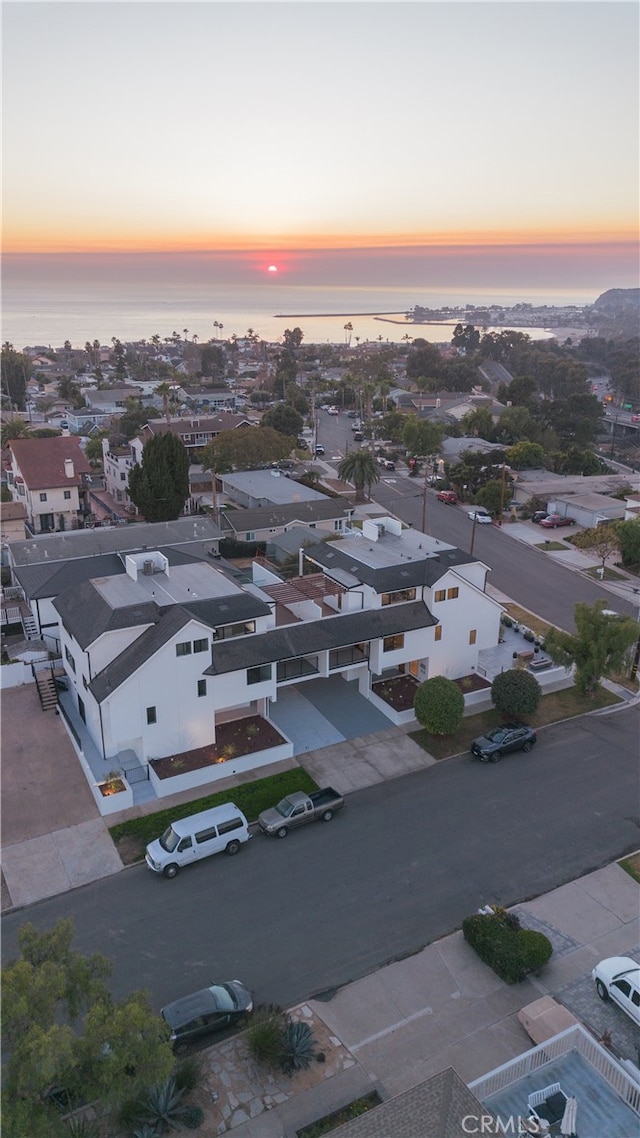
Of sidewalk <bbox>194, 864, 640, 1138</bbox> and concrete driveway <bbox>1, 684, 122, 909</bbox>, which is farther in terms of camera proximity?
concrete driveway <bbox>1, 684, 122, 909</bbox>

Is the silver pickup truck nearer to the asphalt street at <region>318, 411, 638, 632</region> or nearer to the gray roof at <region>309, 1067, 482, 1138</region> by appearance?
the gray roof at <region>309, 1067, 482, 1138</region>

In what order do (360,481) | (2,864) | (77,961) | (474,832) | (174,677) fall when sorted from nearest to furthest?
1. (77,961)
2. (2,864)
3. (474,832)
4. (174,677)
5. (360,481)

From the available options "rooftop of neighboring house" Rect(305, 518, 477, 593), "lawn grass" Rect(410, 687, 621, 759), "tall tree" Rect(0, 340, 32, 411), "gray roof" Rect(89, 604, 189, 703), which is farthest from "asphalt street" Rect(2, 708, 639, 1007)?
"tall tree" Rect(0, 340, 32, 411)

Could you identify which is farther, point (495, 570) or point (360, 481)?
point (360, 481)

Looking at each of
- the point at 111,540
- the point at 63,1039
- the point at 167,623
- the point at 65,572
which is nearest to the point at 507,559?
the point at 111,540

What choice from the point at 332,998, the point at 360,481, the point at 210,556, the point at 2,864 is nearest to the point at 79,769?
the point at 2,864

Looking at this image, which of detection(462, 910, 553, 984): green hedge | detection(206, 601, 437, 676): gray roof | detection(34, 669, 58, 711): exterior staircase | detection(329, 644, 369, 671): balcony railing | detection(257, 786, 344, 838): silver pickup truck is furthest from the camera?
detection(329, 644, 369, 671): balcony railing

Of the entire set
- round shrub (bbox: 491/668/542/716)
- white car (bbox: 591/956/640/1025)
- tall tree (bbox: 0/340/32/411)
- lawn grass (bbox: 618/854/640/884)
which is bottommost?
lawn grass (bbox: 618/854/640/884)

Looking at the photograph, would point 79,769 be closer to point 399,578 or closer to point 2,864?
point 2,864
